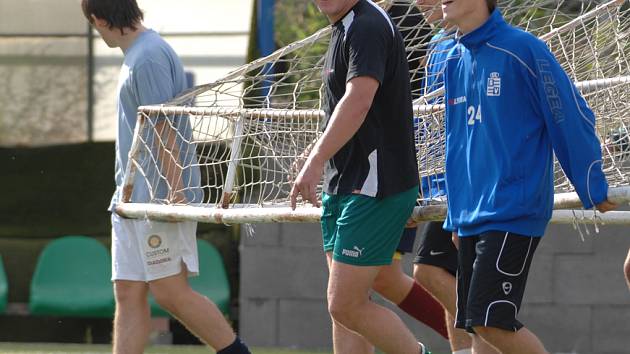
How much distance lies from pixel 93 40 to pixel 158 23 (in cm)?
53

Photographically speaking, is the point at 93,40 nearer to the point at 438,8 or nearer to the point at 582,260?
the point at 582,260

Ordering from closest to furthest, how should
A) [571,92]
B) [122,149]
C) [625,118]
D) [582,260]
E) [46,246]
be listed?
1. [571,92]
2. [625,118]
3. [122,149]
4. [582,260]
5. [46,246]

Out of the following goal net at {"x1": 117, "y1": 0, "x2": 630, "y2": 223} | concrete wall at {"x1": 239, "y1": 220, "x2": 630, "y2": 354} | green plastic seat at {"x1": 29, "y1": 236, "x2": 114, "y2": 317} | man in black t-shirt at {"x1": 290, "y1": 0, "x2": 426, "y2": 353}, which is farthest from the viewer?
green plastic seat at {"x1": 29, "y1": 236, "x2": 114, "y2": 317}

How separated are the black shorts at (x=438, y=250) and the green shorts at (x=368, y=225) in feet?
3.54

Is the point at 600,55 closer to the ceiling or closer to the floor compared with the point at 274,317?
closer to the ceiling

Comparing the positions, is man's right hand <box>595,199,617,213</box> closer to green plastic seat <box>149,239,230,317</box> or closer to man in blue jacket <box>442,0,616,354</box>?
man in blue jacket <box>442,0,616,354</box>

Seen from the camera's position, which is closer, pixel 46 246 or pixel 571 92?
pixel 571 92

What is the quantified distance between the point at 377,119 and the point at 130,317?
1.74 metres

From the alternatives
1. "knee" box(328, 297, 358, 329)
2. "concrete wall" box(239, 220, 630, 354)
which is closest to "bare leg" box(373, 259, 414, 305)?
"knee" box(328, 297, 358, 329)

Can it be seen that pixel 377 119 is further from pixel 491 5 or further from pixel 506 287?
pixel 506 287

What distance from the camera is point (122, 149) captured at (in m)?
6.23

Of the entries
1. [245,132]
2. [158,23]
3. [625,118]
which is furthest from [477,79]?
[158,23]

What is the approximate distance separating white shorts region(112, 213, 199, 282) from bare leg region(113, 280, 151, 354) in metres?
0.06

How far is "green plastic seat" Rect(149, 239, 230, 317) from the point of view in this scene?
999 cm
